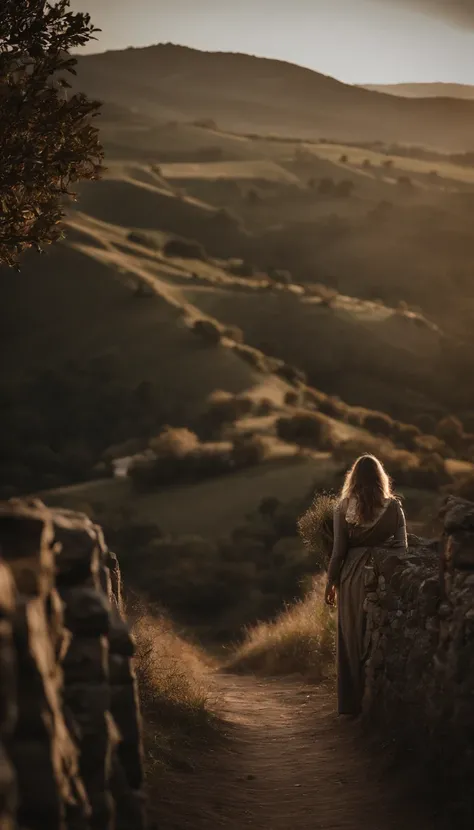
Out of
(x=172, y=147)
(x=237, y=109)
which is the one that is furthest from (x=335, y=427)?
(x=237, y=109)

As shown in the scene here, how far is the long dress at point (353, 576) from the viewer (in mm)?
10469

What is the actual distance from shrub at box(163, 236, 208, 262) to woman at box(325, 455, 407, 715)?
85.3 m

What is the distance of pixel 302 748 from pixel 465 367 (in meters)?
78.1

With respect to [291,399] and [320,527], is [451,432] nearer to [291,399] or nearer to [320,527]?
[291,399]

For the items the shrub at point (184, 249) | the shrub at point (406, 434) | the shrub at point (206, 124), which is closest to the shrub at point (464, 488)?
the shrub at point (406, 434)

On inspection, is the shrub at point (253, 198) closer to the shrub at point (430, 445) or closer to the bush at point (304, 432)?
the shrub at point (430, 445)

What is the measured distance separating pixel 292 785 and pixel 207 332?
6040cm

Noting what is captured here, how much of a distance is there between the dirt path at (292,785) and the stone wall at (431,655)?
0.35 m

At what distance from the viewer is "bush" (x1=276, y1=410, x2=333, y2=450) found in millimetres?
59750

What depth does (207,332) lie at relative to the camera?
69.4 m

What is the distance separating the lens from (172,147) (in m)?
149

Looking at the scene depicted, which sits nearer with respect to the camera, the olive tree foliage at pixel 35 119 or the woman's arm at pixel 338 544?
the woman's arm at pixel 338 544

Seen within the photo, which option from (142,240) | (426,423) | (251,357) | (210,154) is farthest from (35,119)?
(210,154)

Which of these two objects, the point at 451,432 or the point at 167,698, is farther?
the point at 451,432
